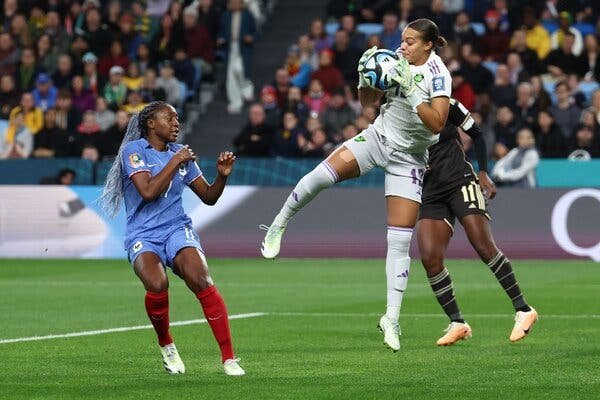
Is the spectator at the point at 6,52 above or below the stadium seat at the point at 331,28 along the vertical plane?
below

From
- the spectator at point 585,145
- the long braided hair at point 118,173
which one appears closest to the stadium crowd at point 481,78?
the spectator at point 585,145

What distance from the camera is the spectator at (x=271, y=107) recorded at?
26062 millimetres

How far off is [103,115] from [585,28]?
28.1 feet

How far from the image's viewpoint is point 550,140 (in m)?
23.7

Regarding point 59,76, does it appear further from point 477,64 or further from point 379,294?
point 379,294

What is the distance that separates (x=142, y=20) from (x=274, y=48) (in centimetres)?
268

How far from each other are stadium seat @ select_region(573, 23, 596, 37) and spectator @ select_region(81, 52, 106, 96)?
8.70 metres

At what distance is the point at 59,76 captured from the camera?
96.5ft

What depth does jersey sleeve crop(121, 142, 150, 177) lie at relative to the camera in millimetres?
10141

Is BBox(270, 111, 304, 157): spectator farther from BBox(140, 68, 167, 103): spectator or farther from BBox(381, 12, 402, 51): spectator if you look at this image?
BBox(140, 68, 167, 103): spectator

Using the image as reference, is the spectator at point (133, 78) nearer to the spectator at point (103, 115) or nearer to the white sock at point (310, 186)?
the spectator at point (103, 115)

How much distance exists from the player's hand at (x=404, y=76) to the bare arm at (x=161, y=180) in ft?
5.21

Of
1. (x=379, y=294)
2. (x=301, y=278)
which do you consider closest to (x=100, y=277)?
(x=301, y=278)

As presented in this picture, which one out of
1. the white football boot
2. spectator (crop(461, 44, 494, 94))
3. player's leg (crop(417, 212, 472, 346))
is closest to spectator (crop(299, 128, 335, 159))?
spectator (crop(461, 44, 494, 94))
